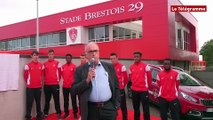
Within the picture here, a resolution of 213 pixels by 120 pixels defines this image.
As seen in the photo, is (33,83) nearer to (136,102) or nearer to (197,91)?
(136,102)

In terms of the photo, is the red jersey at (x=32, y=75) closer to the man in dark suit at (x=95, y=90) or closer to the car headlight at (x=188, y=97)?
the man in dark suit at (x=95, y=90)

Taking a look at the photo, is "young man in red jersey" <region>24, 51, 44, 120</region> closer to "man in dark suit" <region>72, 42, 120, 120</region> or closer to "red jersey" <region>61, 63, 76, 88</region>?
"red jersey" <region>61, 63, 76, 88</region>

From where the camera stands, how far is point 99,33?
2805cm

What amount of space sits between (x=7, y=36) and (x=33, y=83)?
33.5 metres

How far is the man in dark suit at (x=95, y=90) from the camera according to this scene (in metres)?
3.83

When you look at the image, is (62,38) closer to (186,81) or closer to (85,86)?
(186,81)

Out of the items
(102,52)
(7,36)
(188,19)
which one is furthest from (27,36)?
(188,19)

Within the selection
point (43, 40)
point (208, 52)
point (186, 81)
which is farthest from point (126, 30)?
point (208, 52)

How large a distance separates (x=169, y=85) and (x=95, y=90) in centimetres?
428

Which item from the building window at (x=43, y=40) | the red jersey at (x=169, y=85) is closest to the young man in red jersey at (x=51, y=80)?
the red jersey at (x=169, y=85)

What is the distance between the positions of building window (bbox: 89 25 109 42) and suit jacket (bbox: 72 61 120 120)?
23299 millimetres

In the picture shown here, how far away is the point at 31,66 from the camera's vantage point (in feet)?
26.8

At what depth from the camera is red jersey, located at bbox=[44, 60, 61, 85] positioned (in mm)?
8641

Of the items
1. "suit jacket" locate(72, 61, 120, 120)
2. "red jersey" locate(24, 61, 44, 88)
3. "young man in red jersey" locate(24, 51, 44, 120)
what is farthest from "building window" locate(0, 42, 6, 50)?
"suit jacket" locate(72, 61, 120, 120)
